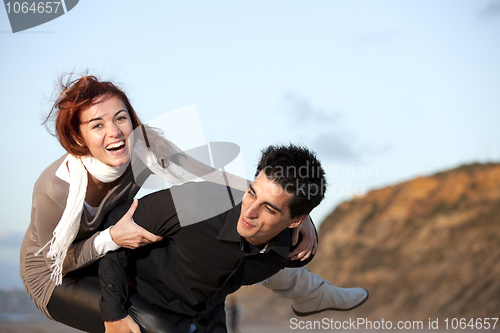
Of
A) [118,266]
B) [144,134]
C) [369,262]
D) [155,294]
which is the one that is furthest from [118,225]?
[369,262]

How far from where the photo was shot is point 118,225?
2898 mm

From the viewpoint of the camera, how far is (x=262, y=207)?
2717 millimetres

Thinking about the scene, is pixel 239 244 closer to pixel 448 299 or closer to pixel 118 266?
pixel 118 266

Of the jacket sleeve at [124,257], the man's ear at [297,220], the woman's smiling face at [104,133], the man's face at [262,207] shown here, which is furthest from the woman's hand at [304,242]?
the woman's smiling face at [104,133]

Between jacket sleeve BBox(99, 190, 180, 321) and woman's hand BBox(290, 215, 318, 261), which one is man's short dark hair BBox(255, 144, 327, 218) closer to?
woman's hand BBox(290, 215, 318, 261)

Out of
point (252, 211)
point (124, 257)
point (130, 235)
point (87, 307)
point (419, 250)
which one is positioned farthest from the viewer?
point (419, 250)

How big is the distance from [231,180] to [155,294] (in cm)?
88

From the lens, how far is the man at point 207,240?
9.05 ft

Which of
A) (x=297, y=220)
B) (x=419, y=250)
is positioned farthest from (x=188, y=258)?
(x=419, y=250)

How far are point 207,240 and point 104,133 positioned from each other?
96 centimetres

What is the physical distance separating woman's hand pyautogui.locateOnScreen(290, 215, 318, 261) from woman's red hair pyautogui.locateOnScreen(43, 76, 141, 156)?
1466mm

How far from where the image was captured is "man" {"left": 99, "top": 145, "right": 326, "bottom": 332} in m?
2.76

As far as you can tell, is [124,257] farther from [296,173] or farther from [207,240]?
[296,173]

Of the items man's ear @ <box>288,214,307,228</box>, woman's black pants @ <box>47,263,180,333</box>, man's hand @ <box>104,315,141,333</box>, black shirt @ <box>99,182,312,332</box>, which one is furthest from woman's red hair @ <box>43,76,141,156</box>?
man's ear @ <box>288,214,307,228</box>
